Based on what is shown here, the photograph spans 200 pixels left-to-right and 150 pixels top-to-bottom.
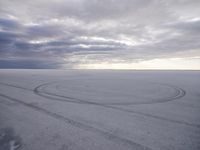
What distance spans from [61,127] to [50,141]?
1.23 meters

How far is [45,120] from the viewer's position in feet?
23.8

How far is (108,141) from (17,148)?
325 centimetres

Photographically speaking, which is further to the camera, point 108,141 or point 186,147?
point 108,141

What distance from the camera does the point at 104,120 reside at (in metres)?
7.25

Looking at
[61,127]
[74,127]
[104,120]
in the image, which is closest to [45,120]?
[61,127]

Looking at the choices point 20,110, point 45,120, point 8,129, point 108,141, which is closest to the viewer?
point 108,141

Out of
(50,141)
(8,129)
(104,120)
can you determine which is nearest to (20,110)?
(8,129)

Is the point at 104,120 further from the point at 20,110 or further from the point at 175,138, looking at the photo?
the point at 20,110

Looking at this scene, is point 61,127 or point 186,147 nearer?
point 186,147

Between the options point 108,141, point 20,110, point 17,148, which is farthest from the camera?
point 20,110

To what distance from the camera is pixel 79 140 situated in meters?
5.22

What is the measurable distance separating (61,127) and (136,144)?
137 inches

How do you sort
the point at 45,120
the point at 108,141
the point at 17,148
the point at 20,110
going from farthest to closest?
the point at 20,110, the point at 45,120, the point at 108,141, the point at 17,148

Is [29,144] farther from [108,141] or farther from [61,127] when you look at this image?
[108,141]
